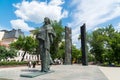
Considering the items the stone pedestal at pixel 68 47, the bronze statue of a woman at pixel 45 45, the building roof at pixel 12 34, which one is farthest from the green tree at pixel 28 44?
the bronze statue of a woman at pixel 45 45

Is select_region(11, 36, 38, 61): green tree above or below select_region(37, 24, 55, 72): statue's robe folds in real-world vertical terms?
above

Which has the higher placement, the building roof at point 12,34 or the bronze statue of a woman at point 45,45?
the building roof at point 12,34

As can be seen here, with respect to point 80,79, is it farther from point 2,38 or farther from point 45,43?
point 2,38

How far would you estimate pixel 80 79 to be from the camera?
32.6 ft

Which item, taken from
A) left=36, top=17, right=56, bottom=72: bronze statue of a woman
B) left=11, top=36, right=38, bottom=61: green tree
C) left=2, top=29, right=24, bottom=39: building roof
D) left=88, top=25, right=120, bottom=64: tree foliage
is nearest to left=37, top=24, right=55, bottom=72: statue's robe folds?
left=36, top=17, right=56, bottom=72: bronze statue of a woman

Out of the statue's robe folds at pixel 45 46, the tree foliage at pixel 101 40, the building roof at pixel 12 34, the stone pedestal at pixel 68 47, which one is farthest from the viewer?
the building roof at pixel 12 34

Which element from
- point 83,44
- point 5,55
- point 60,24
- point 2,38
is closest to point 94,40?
point 60,24

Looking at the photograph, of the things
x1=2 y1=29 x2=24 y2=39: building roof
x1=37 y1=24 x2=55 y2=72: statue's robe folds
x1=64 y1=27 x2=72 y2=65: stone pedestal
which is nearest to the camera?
x1=37 y1=24 x2=55 y2=72: statue's robe folds

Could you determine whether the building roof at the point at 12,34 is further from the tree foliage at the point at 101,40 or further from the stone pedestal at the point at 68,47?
the stone pedestal at the point at 68,47

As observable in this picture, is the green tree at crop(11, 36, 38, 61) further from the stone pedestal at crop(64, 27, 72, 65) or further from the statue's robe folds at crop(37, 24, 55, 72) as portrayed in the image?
the statue's robe folds at crop(37, 24, 55, 72)

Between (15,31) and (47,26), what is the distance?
238 feet

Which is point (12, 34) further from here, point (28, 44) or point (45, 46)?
point (45, 46)

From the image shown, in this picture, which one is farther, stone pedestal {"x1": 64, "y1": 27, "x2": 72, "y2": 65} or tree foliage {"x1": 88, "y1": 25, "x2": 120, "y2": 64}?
tree foliage {"x1": 88, "y1": 25, "x2": 120, "y2": 64}

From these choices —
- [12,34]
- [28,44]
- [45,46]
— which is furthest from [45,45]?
[12,34]
